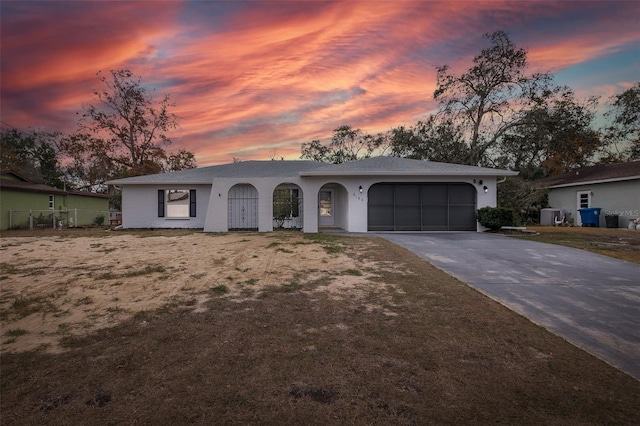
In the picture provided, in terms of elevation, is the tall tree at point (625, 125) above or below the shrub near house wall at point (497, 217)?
above

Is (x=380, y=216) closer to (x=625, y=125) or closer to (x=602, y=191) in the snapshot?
(x=602, y=191)

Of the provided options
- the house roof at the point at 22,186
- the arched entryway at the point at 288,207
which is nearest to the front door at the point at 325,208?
the arched entryway at the point at 288,207

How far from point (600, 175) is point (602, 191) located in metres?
1.24

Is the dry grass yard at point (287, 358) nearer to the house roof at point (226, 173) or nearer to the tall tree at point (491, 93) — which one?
the house roof at point (226, 173)

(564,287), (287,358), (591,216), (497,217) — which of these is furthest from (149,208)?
(591,216)

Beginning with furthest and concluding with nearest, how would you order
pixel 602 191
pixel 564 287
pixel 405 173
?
pixel 602 191 → pixel 405 173 → pixel 564 287

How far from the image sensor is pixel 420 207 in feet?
49.3

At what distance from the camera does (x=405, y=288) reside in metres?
5.55

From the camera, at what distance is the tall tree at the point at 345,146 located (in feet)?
107

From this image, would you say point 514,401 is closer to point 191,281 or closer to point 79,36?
point 191,281

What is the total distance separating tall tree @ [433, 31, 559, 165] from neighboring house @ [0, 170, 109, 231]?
93.6ft

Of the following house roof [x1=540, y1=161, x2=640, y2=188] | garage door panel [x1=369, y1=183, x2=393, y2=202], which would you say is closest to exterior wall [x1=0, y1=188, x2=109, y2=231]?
garage door panel [x1=369, y1=183, x2=393, y2=202]

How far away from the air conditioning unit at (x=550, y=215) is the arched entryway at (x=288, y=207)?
16373 millimetres

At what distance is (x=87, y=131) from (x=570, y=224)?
3845cm
